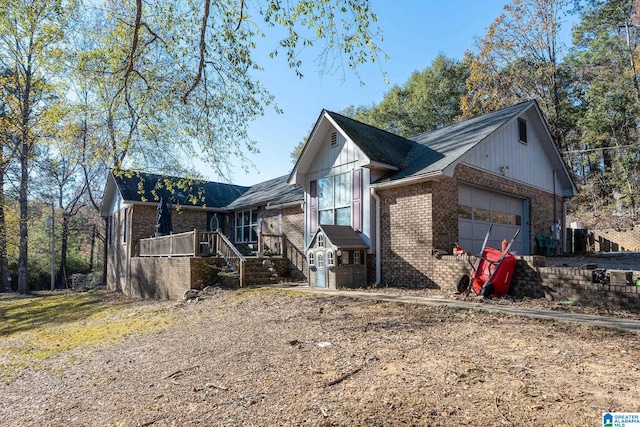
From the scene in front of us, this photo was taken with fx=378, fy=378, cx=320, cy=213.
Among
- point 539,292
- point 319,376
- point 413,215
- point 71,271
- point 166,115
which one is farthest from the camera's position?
point 71,271

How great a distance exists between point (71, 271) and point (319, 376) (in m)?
33.4

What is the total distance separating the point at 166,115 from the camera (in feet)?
28.9

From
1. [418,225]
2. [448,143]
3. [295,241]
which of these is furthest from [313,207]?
[448,143]

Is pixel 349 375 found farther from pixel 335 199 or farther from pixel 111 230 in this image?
pixel 111 230

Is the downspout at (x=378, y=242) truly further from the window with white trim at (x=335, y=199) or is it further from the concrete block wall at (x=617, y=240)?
the concrete block wall at (x=617, y=240)

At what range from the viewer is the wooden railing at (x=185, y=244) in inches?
521

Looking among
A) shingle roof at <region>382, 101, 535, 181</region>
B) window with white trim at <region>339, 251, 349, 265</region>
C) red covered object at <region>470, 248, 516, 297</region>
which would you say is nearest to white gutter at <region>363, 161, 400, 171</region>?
shingle roof at <region>382, 101, 535, 181</region>

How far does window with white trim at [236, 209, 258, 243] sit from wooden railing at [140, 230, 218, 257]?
8.63 ft

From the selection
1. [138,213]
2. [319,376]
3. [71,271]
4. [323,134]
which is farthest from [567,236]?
[71,271]

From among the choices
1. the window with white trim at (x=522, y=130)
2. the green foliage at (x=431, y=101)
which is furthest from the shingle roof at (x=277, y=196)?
the green foliage at (x=431, y=101)

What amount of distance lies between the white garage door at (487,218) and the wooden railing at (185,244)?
8.56 m

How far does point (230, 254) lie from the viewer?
13.4m

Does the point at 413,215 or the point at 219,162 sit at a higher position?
the point at 219,162

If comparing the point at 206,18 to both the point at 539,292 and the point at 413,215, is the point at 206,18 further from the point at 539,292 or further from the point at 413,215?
the point at 539,292
